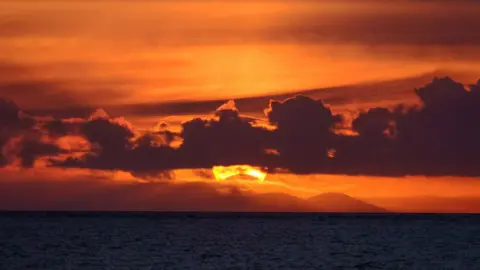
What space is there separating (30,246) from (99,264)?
31.0 meters

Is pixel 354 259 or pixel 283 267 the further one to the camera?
pixel 354 259

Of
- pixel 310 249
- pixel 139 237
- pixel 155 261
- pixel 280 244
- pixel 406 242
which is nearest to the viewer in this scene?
pixel 155 261

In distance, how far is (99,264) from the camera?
9706 cm

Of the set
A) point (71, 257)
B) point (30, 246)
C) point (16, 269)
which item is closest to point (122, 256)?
point (71, 257)

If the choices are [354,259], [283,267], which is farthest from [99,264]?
[354,259]

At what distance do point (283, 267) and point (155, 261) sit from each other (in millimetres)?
12312

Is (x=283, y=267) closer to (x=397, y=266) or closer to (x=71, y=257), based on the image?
(x=397, y=266)

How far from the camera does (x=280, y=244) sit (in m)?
130

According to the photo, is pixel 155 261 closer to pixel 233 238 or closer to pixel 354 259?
pixel 354 259

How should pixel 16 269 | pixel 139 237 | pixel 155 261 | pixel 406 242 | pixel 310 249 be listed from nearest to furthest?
pixel 16 269 → pixel 155 261 → pixel 310 249 → pixel 406 242 → pixel 139 237

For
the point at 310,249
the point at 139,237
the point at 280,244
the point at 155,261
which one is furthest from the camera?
the point at 139,237

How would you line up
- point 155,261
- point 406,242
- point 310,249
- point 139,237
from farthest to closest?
point 139,237
point 406,242
point 310,249
point 155,261

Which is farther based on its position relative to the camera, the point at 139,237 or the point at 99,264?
the point at 139,237

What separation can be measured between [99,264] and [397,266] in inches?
968
